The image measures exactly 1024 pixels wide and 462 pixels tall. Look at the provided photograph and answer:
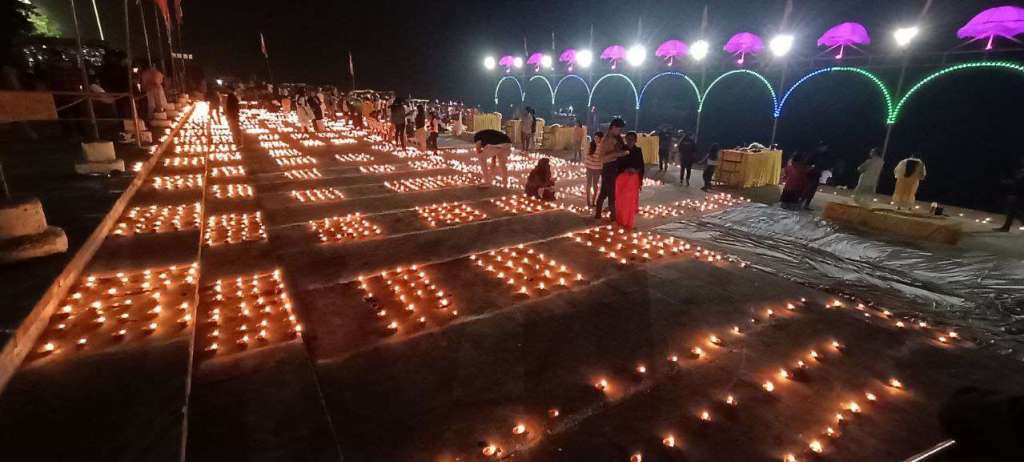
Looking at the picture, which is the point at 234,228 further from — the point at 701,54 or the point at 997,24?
the point at 701,54

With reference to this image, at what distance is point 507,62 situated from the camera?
27.5m

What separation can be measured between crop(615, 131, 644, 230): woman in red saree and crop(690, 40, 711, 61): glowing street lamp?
30.9ft

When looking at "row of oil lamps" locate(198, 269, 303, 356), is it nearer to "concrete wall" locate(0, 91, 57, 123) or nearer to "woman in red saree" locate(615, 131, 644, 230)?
"woman in red saree" locate(615, 131, 644, 230)

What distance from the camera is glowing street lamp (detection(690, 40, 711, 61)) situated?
47.3ft

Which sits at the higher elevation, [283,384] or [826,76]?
[826,76]

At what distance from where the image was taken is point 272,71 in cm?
3484

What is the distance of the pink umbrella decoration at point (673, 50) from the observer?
1555 cm

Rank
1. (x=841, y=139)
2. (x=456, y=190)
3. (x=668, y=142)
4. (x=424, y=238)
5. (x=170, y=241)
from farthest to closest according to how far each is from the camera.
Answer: (x=841, y=139)
(x=668, y=142)
(x=456, y=190)
(x=424, y=238)
(x=170, y=241)

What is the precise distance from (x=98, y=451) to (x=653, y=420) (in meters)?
2.83

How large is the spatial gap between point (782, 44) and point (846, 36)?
1375 millimetres

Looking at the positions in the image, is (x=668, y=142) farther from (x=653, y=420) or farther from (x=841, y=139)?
(x=653, y=420)

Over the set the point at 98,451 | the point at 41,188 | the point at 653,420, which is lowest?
the point at 653,420

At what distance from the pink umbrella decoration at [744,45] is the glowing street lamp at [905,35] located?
347 centimetres

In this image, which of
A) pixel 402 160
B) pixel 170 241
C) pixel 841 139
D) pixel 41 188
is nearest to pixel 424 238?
pixel 170 241
